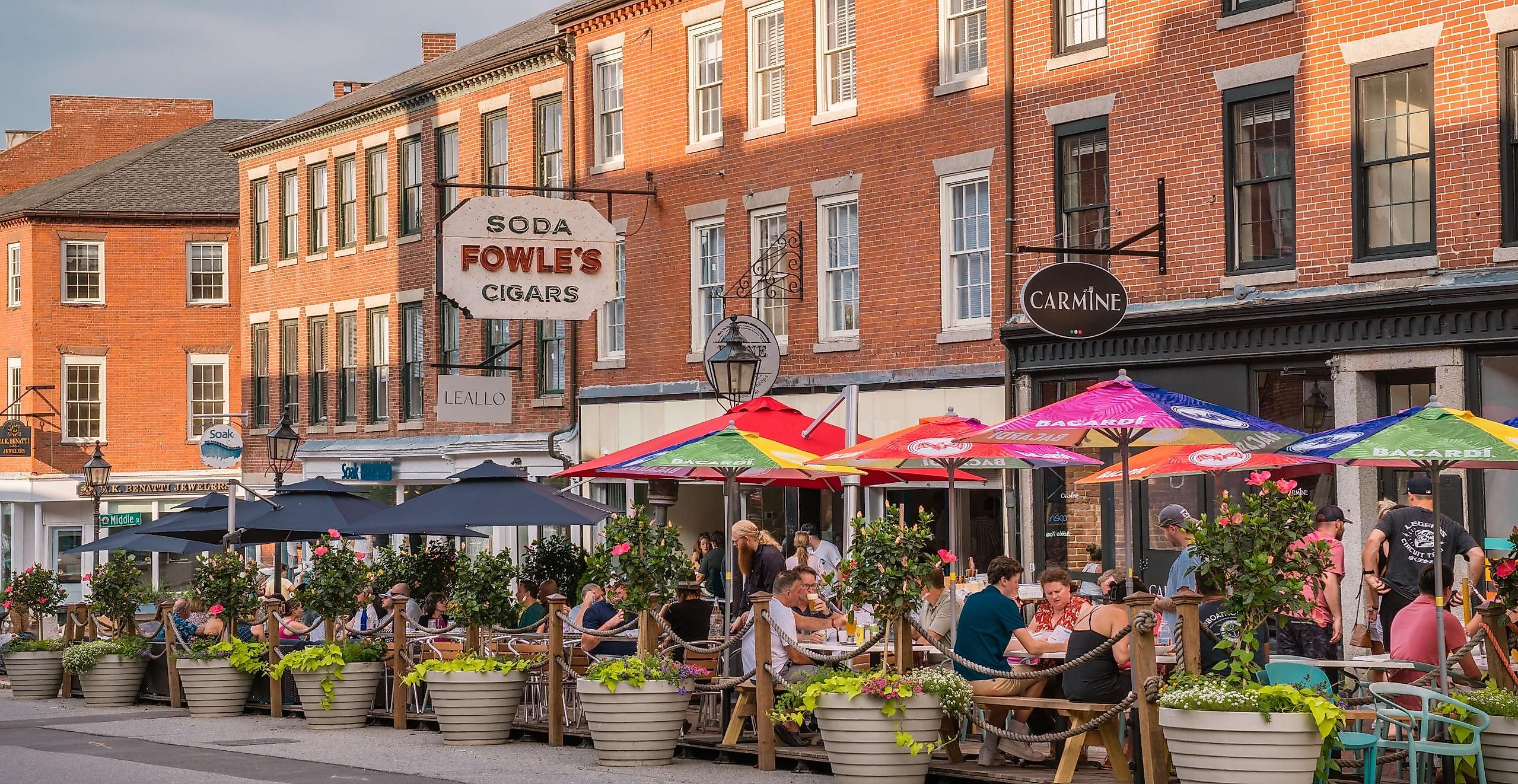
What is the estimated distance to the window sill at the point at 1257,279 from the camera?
19750mm

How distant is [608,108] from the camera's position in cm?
3034

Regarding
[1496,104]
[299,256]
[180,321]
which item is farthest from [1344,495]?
[180,321]

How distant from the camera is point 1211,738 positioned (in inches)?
419

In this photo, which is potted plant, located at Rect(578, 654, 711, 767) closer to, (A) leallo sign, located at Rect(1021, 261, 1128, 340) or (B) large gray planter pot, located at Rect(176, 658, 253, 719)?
(B) large gray planter pot, located at Rect(176, 658, 253, 719)

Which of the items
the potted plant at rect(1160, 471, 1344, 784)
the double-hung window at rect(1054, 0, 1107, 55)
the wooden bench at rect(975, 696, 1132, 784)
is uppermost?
the double-hung window at rect(1054, 0, 1107, 55)

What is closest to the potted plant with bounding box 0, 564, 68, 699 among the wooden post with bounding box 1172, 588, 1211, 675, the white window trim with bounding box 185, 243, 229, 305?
the wooden post with bounding box 1172, 588, 1211, 675

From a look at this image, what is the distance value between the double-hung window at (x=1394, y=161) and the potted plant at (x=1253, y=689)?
8187 mm

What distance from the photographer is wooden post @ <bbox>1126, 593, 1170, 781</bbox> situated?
1141 centimetres

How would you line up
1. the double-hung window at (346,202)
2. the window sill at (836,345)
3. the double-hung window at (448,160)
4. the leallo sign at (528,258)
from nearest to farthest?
the leallo sign at (528,258) < the window sill at (836,345) < the double-hung window at (448,160) < the double-hung window at (346,202)

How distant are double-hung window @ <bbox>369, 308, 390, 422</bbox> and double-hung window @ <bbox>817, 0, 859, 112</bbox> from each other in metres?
13.3

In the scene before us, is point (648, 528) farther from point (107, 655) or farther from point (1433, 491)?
point (107, 655)

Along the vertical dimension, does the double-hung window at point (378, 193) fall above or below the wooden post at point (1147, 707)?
above

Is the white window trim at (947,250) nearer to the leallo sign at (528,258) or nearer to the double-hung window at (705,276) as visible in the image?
the leallo sign at (528,258)

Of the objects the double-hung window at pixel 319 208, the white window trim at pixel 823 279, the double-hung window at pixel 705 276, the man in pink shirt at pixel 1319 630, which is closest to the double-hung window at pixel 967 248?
the white window trim at pixel 823 279
